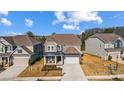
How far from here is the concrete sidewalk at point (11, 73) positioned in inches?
298

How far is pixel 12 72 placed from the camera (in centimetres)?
762

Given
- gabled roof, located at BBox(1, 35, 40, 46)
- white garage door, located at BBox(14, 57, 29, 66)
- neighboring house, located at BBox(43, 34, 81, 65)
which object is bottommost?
white garage door, located at BBox(14, 57, 29, 66)

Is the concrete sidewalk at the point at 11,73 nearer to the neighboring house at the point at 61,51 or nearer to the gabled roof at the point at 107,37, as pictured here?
the neighboring house at the point at 61,51

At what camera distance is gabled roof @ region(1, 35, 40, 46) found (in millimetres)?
7520

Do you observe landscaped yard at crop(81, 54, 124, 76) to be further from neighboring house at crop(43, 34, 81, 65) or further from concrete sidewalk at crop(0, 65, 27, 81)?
concrete sidewalk at crop(0, 65, 27, 81)

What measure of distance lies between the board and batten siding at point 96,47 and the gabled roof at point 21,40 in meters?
1.03

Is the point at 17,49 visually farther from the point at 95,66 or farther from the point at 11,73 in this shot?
the point at 95,66

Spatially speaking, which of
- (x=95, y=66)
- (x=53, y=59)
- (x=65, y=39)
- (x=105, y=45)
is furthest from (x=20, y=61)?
(x=105, y=45)

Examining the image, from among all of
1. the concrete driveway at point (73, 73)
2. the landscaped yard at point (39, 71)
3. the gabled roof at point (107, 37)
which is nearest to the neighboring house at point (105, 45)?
the gabled roof at point (107, 37)

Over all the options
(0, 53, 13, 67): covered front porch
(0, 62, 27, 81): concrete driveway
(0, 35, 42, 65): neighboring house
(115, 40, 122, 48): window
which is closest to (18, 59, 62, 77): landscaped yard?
(0, 62, 27, 81): concrete driveway

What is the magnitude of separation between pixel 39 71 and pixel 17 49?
2.07 feet

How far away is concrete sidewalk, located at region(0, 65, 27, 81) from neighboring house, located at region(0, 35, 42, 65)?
122 millimetres
